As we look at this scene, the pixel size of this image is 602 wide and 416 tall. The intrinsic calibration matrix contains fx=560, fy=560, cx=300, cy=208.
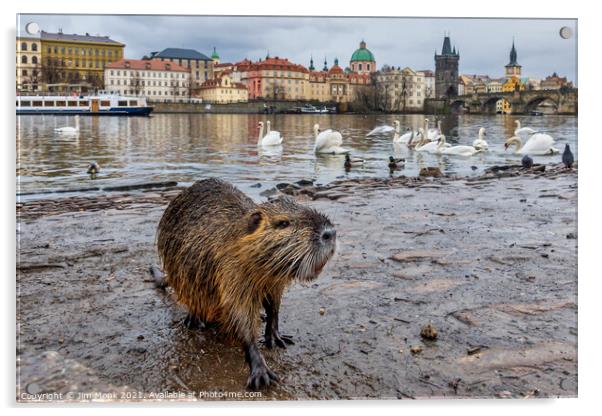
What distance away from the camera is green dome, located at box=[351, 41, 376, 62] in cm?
431

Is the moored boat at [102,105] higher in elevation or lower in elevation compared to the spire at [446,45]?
lower

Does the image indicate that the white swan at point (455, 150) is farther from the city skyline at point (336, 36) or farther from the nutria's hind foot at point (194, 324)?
the nutria's hind foot at point (194, 324)

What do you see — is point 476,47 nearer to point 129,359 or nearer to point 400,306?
point 400,306

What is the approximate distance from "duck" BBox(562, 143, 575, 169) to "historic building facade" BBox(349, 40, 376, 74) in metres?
1.75

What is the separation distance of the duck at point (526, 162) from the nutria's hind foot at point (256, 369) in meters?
4.37

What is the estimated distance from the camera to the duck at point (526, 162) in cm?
619

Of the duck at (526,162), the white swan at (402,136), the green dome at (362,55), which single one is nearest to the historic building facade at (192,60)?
the green dome at (362,55)

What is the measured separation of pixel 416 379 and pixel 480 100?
3.18m

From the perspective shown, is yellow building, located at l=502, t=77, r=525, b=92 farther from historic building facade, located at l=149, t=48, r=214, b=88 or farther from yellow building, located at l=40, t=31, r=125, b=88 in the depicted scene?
yellow building, located at l=40, t=31, r=125, b=88

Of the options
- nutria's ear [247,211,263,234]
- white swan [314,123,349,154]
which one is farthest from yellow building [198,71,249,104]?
nutria's ear [247,211,263,234]

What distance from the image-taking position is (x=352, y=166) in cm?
669

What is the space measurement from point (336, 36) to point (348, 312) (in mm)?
2073

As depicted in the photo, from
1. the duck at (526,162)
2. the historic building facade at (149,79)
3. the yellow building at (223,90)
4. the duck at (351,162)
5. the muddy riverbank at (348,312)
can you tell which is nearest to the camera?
the muddy riverbank at (348,312)
